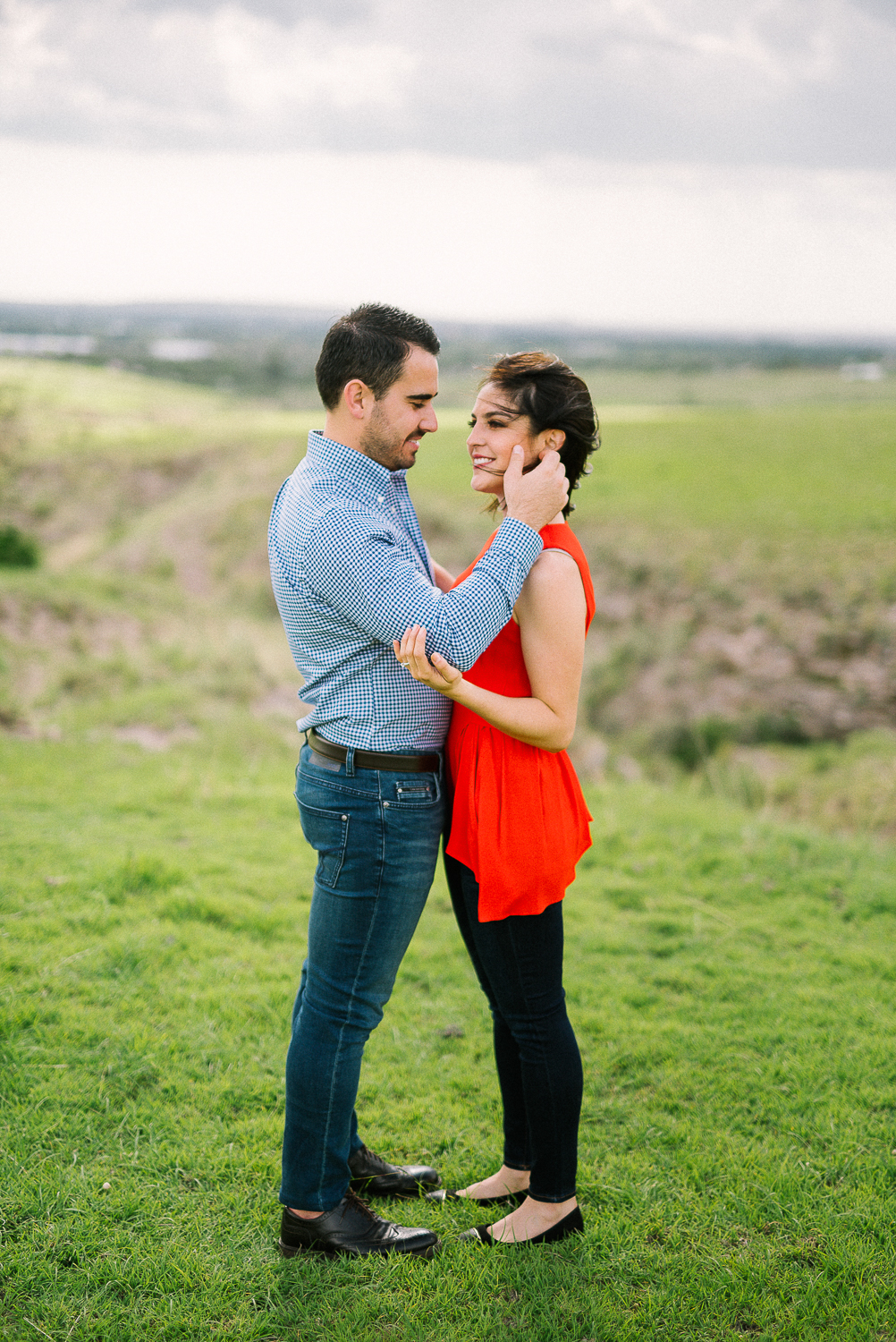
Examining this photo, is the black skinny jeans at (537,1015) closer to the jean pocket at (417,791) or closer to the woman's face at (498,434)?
the jean pocket at (417,791)

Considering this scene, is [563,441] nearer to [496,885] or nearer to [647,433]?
[496,885]

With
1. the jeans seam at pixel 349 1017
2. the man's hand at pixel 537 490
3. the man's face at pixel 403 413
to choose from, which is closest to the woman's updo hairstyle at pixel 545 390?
the man's hand at pixel 537 490

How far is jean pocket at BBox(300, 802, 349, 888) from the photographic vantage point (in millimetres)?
2861

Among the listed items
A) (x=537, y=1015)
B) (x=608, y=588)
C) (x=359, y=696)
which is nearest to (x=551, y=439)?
(x=359, y=696)

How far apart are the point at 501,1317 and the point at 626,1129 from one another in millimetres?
1118

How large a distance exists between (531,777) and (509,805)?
11cm

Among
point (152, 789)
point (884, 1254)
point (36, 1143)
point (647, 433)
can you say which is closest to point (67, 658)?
point (152, 789)

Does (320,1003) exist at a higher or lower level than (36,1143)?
higher

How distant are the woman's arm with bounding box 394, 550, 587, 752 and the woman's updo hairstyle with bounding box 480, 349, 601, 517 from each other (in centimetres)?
42

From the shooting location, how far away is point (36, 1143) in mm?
3496

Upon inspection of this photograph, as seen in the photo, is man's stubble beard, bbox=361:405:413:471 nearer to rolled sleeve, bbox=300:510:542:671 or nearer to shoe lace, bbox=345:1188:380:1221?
rolled sleeve, bbox=300:510:542:671

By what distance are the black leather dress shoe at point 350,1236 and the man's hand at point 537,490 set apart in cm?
227

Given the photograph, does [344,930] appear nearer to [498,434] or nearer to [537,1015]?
[537,1015]

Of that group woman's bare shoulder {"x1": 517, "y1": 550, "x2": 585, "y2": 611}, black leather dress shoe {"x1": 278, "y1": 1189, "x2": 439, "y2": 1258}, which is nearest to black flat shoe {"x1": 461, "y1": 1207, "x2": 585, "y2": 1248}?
black leather dress shoe {"x1": 278, "y1": 1189, "x2": 439, "y2": 1258}
